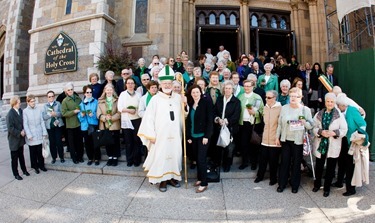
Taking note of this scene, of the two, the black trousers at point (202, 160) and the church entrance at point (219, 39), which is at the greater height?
the church entrance at point (219, 39)

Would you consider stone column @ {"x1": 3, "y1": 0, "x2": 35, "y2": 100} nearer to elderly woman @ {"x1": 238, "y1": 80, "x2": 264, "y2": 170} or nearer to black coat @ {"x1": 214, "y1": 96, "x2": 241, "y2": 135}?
black coat @ {"x1": 214, "y1": 96, "x2": 241, "y2": 135}

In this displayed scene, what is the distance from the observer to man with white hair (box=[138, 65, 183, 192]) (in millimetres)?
4062

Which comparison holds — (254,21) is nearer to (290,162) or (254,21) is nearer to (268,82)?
(268,82)

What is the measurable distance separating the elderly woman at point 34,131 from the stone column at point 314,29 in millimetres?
10383

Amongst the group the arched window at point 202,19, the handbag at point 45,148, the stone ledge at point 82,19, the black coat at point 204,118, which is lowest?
the handbag at point 45,148

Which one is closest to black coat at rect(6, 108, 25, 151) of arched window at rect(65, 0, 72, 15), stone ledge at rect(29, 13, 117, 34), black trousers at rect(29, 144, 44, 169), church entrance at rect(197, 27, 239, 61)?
black trousers at rect(29, 144, 44, 169)

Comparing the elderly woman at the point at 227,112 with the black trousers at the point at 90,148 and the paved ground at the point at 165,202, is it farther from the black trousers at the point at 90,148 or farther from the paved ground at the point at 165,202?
the black trousers at the point at 90,148

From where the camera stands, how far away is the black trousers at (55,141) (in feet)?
17.7

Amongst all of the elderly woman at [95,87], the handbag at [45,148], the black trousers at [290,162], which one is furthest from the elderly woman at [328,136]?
the handbag at [45,148]

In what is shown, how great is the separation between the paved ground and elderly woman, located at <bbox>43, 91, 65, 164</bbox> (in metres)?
0.78

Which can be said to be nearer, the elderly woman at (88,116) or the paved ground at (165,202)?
the paved ground at (165,202)

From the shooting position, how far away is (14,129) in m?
4.78

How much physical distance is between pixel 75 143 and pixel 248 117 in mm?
3853

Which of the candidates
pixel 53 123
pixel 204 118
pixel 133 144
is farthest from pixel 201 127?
pixel 53 123
